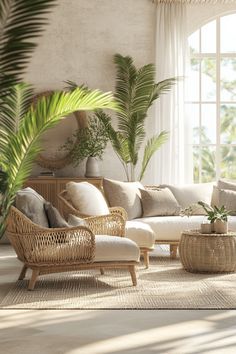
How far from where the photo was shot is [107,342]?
16.1 ft

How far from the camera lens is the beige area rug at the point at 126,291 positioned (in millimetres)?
6180

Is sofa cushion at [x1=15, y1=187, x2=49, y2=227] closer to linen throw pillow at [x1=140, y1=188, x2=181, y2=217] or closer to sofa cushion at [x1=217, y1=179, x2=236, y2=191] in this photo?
linen throw pillow at [x1=140, y1=188, x2=181, y2=217]

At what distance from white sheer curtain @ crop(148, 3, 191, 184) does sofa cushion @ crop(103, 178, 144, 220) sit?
187cm

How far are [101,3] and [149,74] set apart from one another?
1.27 meters

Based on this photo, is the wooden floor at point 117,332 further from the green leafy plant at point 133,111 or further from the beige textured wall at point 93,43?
the beige textured wall at point 93,43

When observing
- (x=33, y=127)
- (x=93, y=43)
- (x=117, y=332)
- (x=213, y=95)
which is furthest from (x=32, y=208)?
(x=213, y=95)

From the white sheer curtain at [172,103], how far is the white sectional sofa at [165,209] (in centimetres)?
133

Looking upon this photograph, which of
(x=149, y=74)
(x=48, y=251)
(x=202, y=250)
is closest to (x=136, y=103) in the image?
(x=149, y=74)

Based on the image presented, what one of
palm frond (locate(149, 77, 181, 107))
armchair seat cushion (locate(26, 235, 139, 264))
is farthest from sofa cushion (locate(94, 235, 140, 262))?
palm frond (locate(149, 77, 181, 107))

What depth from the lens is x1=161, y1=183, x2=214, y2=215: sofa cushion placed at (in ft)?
30.8

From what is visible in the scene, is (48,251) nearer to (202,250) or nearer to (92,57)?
(202,250)

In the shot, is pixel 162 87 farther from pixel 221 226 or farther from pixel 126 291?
pixel 126 291

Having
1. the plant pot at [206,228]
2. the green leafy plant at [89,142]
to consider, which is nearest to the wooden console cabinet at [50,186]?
the green leafy plant at [89,142]

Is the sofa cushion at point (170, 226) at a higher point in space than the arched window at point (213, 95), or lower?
lower
